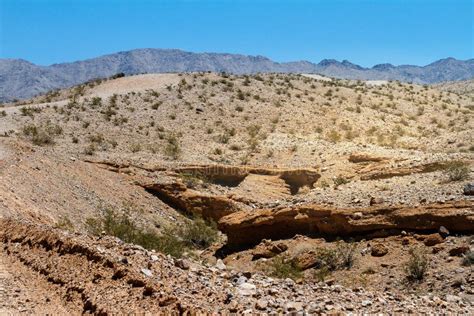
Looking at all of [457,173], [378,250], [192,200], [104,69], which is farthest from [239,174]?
[104,69]

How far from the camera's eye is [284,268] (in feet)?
31.5

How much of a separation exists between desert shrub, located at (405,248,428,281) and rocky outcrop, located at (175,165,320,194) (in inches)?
376

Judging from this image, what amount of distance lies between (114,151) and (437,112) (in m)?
20.1

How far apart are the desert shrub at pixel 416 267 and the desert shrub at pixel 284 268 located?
6.07ft

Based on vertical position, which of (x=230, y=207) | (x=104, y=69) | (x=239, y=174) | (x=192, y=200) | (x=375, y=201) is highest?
(x=104, y=69)

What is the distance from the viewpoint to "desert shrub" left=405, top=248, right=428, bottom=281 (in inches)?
329

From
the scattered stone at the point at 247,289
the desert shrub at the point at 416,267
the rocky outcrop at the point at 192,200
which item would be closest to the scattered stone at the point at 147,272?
the scattered stone at the point at 247,289

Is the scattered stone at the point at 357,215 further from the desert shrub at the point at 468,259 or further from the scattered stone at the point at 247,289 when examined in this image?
the scattered stone at the point at 247,289

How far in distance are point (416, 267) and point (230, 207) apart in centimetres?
778

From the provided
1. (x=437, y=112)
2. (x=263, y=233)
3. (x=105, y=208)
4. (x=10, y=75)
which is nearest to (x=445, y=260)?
(x=263, y=233)

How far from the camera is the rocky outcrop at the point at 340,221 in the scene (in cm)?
941

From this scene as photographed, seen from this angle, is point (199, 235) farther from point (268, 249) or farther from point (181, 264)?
point (181, 264)

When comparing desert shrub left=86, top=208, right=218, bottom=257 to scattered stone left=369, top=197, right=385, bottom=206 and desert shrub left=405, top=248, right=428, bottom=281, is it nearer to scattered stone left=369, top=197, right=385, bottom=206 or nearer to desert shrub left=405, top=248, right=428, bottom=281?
scattered stone left=369, top=197, right=385, bottom=206

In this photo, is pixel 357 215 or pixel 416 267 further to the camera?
pixel 357 215
